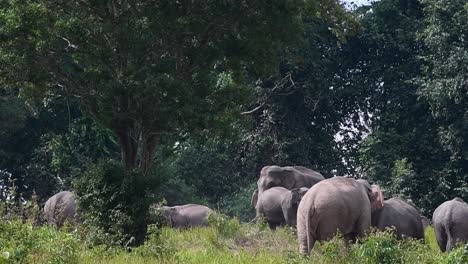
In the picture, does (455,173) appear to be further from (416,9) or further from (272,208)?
(272,208)

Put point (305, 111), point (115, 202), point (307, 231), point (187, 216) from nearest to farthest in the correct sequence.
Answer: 1. point (307, 231)
2. point (115, 202)
3. point (187, 216)
4. point (305, 111)

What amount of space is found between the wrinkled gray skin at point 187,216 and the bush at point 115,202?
20.3ft

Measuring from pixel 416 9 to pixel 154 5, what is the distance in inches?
687

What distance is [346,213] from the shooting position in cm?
1356

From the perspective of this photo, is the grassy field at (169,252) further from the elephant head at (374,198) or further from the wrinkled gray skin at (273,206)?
the wrinkled gray skin at (273,206)

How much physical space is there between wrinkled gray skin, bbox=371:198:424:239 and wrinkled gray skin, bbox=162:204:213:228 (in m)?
5.60

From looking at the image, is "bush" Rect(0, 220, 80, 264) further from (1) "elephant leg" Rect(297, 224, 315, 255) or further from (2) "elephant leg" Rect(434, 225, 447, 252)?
(2) "elephant leg" Rect(434, 225, 447, 252)

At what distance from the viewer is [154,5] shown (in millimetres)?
13906

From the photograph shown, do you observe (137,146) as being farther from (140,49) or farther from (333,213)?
(333,213)

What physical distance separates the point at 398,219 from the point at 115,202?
475 cm

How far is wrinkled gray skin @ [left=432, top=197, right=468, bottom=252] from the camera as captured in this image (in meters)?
15.2

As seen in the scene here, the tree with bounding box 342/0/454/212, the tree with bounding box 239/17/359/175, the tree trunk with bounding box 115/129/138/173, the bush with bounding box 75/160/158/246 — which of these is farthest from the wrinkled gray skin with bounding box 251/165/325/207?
the bush with bounding box 75/160/158/246

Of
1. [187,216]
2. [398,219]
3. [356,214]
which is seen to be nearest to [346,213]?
[356,214]

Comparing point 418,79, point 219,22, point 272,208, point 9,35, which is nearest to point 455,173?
point 418,79
